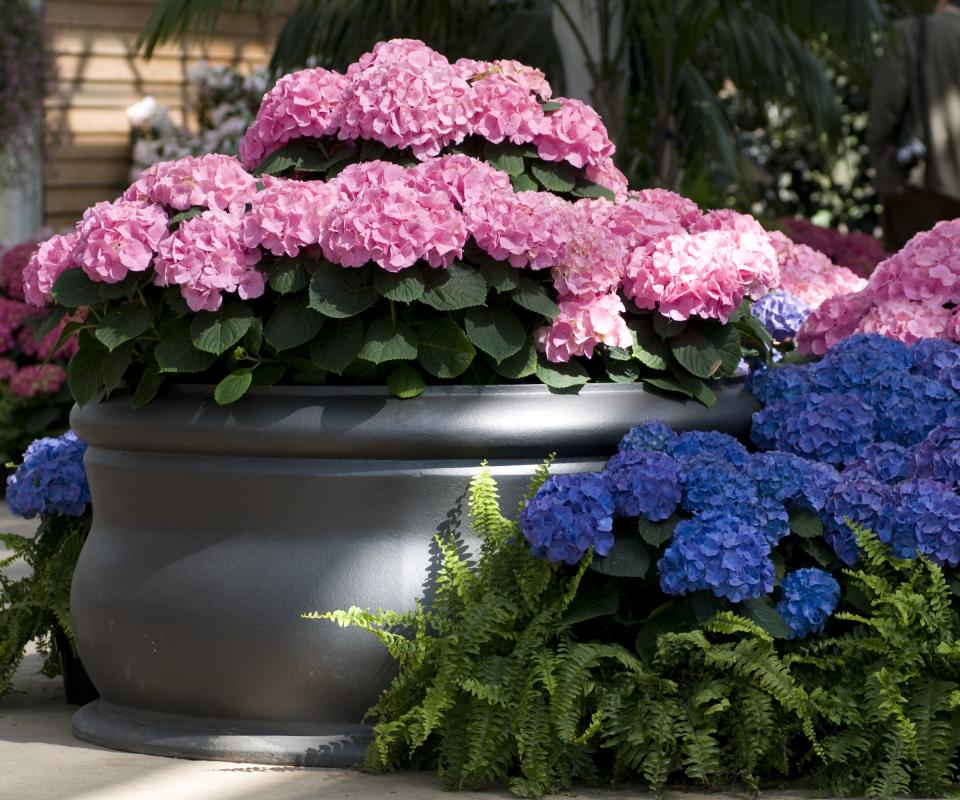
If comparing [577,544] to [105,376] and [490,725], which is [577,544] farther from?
[105,376]

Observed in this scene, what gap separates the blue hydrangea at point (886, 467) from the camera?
136 inches

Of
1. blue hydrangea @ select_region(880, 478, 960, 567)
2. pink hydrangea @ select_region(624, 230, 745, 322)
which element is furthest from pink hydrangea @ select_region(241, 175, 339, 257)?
blue hydrangea @ select_region(880, 478, 960, 567)

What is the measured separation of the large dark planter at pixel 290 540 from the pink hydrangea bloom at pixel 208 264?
217mm

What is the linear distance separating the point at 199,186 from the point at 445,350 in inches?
26.6

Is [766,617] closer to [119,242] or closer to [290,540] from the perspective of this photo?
[290,540]

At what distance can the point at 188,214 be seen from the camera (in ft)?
11.8

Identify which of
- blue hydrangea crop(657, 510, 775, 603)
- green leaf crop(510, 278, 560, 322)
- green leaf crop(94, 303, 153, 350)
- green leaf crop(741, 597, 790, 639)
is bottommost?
green leaf crop(741, 597, 790, 639)

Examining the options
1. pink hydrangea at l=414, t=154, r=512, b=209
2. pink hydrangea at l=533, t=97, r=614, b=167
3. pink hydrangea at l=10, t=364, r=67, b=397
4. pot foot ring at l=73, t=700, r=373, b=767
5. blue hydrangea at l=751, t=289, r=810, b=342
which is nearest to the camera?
pot foot ring at l=73, t=700, r=373, b=767

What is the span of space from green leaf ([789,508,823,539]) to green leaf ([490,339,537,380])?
604mm

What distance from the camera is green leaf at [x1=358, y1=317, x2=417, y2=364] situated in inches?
132

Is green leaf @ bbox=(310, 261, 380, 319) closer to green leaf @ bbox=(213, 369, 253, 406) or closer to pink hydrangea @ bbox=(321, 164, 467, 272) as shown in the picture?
pink hydrangea @ bbox=(321, 164, 467, 272)

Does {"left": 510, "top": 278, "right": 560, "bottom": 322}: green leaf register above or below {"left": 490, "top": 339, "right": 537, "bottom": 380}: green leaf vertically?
above

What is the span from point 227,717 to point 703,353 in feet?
4.12

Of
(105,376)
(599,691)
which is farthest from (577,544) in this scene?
(105,376)
